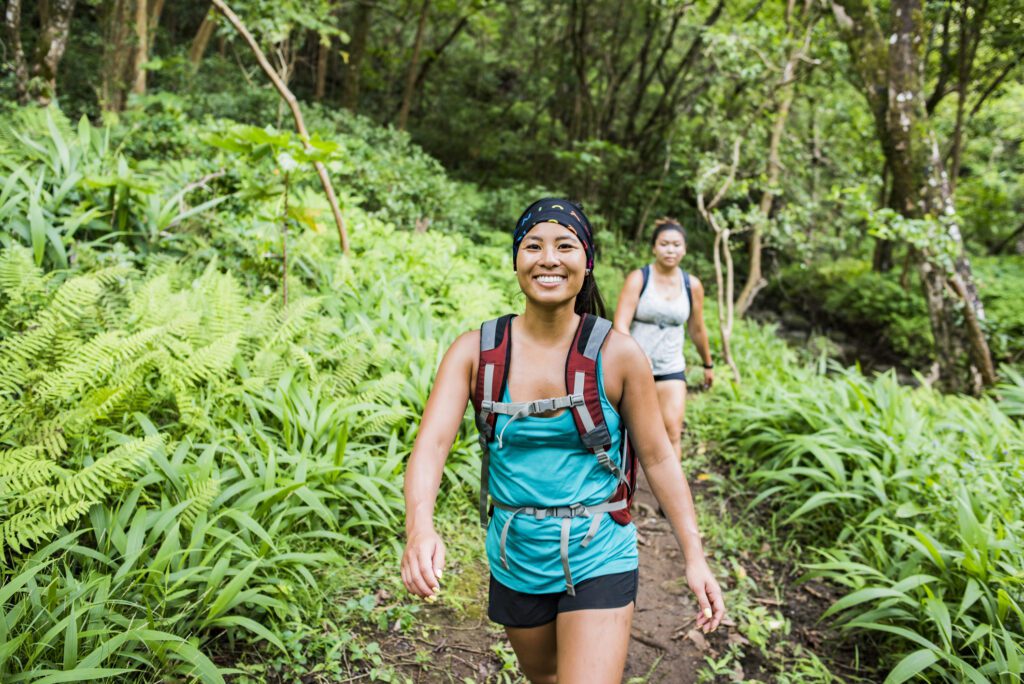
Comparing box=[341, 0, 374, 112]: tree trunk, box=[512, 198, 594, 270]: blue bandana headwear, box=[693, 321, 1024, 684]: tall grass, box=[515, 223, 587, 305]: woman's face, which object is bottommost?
box=[693, 321, 1024, 684]: tall grass

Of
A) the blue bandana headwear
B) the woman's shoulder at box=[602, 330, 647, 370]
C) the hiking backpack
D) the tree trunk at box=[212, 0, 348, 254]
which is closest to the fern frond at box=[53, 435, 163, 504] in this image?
the hiking backpack

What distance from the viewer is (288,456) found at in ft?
12.2

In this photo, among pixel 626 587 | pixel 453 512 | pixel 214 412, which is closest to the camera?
pixel 626 587

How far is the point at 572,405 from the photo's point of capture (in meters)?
1.99

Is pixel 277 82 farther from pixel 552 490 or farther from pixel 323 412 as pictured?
Result: pixel 552 490

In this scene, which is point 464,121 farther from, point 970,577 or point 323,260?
point 970,577

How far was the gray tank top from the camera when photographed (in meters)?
4.76

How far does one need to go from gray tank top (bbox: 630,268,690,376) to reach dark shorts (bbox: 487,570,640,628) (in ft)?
9.16

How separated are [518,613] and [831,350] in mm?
12260

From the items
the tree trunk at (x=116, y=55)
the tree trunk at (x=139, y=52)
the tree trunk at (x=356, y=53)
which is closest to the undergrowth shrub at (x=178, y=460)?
the tree trunk at (x=116, y=55)

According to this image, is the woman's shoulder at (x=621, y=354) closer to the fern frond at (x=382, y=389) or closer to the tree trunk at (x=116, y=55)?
the fern frond at (x=382, y=389)

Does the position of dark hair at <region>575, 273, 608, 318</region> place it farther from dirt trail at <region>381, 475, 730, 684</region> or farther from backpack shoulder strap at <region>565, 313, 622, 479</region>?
dirt trail at <region>381, 475, 730, 684</region>

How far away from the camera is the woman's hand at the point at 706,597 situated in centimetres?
190

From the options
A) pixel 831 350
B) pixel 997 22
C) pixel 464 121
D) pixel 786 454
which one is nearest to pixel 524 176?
pixel 464 121
